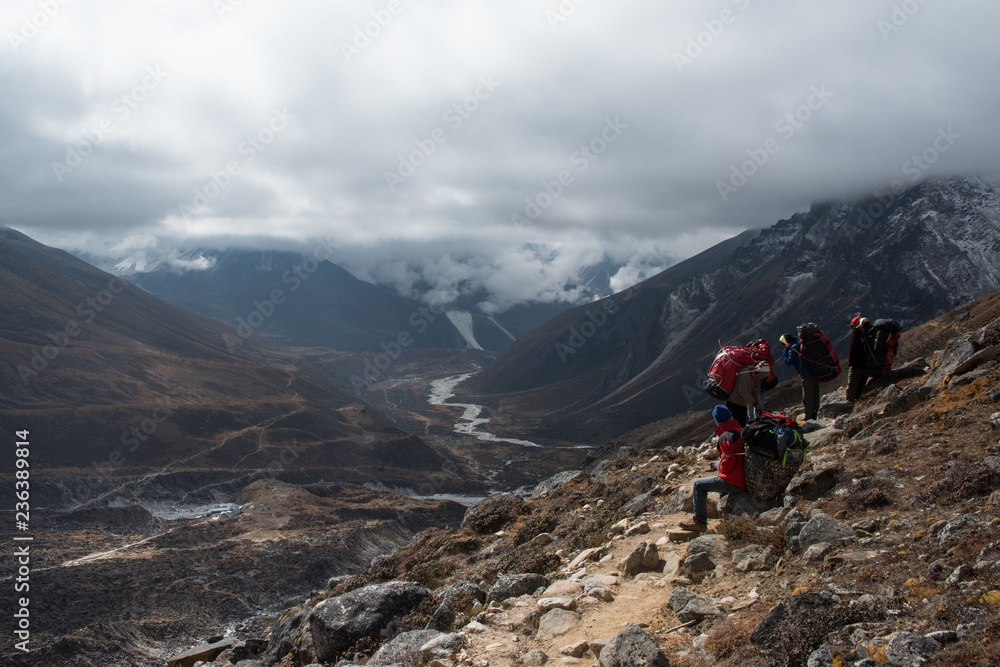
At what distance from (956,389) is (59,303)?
612ft

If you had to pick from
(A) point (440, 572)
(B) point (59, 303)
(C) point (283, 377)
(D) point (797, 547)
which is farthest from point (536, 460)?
(B) point (59, 303)

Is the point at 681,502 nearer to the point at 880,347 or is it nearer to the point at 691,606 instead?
the point at 691,606

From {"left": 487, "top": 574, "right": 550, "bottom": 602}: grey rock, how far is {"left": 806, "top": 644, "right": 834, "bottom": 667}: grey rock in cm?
526

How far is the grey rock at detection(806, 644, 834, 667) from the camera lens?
185 inches

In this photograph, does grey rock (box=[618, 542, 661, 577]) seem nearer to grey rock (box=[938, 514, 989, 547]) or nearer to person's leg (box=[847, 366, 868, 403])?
grey rock (box=[938, 514, 989, 547])

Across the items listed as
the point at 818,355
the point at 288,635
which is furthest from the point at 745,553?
the point at 288,635

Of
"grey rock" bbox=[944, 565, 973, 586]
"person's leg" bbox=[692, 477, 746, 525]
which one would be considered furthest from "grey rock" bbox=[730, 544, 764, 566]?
"grey rock" bbox=[944, 565, 973, 586]

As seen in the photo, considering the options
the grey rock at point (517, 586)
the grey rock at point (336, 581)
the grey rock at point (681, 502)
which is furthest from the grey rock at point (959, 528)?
the grey rock at point (336, 581)

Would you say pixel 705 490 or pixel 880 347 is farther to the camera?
pixel 880 347

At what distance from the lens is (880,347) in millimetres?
13664

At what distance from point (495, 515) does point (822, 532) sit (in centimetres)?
1280

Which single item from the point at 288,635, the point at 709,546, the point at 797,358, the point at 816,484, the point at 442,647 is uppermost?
the point at 797,358

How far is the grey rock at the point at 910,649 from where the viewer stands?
13.8 feet

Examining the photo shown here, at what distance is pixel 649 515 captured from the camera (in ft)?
39.2
